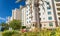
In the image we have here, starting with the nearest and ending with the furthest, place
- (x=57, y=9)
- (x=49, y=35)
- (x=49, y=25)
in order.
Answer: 1. (x=49, y=35)
2. (x=49, y=25)
3. (x=57, y=9)

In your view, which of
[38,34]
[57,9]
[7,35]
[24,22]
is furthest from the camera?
[24,22]

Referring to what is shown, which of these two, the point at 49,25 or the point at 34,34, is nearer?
the point at 34,34

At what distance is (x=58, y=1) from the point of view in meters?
59.5

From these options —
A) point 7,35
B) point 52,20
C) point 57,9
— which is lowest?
point 7,35

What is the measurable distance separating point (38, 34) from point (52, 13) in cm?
4776

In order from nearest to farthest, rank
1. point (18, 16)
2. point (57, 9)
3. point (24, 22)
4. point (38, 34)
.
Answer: point (38, 34)
point (57, 9)
point (24, 22)
point (18, 16)

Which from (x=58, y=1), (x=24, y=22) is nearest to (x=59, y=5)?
(x=58, y=1)

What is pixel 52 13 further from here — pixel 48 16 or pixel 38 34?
pixel 38 34

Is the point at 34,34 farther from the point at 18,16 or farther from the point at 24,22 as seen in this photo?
the point at 18,16

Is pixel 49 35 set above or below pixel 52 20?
below

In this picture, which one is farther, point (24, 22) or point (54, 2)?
point (24, 22)

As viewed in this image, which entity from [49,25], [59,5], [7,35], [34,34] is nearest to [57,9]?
[59,5]

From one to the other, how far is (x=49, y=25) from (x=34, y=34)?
44483mm

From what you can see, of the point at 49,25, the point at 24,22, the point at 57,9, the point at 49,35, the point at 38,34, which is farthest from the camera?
the point at 24,22
